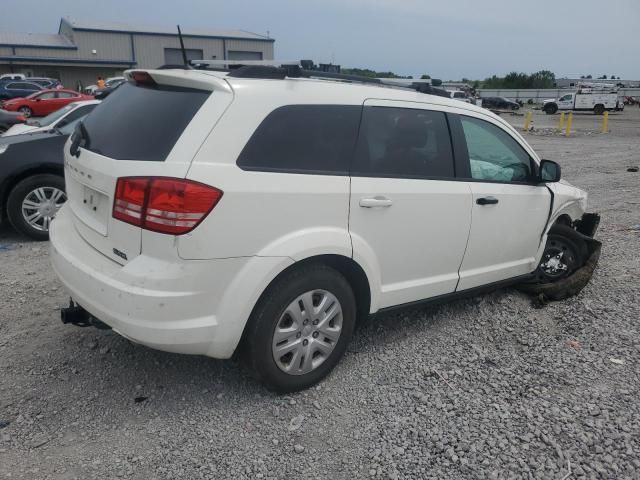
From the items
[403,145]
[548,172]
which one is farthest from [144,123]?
[548,172]

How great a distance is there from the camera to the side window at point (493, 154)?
396 cm

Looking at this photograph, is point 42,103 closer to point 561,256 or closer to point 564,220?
point 564,220

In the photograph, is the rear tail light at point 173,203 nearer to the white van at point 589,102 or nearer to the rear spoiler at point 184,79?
the rear spoiler at point 184,79

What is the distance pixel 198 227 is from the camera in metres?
2.62

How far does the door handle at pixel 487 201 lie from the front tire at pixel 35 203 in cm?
458

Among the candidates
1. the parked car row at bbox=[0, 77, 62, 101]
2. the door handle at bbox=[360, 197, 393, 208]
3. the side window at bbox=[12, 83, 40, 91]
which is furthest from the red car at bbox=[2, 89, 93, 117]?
the door handle at bbox=[360, 197, 393, 208]

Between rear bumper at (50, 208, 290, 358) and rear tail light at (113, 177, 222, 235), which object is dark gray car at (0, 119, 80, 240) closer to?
rear bumper at (50, 208, 290, 358)

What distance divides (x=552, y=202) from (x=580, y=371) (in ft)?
4.90

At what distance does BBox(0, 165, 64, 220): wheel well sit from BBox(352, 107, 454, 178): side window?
431cm

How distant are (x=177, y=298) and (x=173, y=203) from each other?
46 cm

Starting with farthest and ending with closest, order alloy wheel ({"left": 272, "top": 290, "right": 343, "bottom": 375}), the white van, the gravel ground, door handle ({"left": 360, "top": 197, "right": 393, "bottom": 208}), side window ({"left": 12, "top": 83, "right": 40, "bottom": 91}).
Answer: the white van
side window ({"left": 12, "top": 83, "right": 40, "bottom": 91})
door handle ({"left": 360, "top": 197, "right": 393, "bottom": 208})
alloy wheel ({"left": 272, "top": 290, "right": 343, "bottom": 375})
the gravel ground

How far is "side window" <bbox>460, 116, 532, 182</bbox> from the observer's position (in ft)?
13.0

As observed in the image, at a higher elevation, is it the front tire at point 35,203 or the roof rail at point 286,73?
the roof rail at point 286,73

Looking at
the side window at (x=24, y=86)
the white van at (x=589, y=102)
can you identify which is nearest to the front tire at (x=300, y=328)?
the side window at (x=24, y=86)
